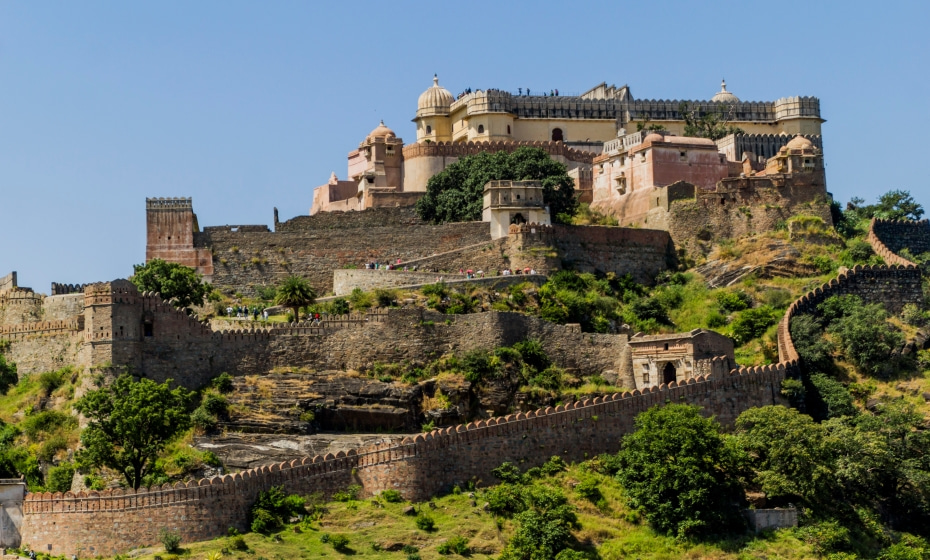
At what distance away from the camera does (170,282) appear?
64.5 meters

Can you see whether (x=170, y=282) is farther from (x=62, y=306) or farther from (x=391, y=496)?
(x=391, y=496)

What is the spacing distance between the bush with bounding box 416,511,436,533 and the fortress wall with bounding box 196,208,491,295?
22.5 metres

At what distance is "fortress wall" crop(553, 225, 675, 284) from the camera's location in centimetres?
7056

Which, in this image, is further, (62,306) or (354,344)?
(62,306)

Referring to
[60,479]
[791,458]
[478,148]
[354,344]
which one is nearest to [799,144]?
[478,148]

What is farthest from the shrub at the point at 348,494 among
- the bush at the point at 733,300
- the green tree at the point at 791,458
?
the bush at the point at 733,300

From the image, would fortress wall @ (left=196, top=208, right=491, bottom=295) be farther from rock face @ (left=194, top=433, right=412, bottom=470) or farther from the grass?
the grass

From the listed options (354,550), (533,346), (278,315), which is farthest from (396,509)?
(278,315)

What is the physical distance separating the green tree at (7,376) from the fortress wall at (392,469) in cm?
1391

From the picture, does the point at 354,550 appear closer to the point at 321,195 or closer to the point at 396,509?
the point at 396,509

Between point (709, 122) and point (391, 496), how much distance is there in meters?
42.8

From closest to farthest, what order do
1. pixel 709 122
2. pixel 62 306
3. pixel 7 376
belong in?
pixel 7 376, pixel 62 306, pixel 709 122

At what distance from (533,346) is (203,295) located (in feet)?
46.8

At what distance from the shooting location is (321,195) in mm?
85688
